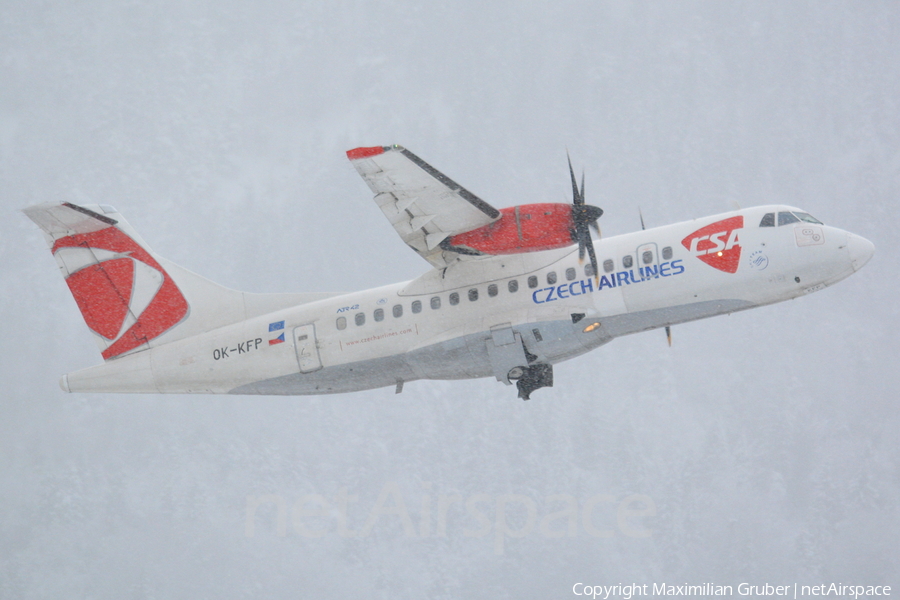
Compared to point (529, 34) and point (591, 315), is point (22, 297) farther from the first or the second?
point (591, 315)

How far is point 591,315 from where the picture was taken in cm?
2950

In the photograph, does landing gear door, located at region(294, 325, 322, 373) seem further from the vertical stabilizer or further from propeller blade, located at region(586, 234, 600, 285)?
propeller blade, located at region(586, 234, 600, 285)

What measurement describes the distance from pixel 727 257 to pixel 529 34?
11106 cm

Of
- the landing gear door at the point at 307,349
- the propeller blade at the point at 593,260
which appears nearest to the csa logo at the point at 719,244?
the propeller blade at the point at 593,260

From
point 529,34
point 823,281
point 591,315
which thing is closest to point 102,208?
point 591,315

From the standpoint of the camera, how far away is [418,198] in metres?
28.3

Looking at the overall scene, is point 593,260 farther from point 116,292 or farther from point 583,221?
point 116,292

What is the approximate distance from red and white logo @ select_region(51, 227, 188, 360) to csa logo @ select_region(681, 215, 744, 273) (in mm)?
13835

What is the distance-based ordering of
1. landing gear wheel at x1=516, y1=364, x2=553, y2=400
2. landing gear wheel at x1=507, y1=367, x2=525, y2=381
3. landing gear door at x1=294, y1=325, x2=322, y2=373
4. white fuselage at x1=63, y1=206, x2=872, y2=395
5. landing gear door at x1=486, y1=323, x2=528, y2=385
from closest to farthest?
white fuselage at x1=63, y1=206, x2=872, y2=395 → landing gear door at x1=486, y1=323, x2=528, y2=385 → landing gear wheel at x1=507, y1=367, x2=525, y2=381 → landing gear wheel at x1=516, y1=364, x2=553, y2=400 → landing gear door at x1=294, y1=325, x2=322, y2=373

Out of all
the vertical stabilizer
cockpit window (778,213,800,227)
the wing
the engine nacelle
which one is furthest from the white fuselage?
the wing

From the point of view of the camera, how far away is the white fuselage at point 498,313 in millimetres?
29109

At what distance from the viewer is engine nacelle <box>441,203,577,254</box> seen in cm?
2794

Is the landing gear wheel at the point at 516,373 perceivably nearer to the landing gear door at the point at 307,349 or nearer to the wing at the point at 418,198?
the wing at the point at 418,198

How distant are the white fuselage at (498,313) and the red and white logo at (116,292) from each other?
2.70 feet
